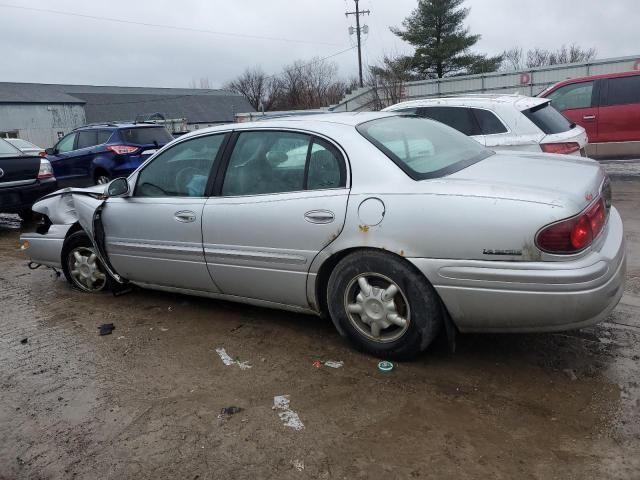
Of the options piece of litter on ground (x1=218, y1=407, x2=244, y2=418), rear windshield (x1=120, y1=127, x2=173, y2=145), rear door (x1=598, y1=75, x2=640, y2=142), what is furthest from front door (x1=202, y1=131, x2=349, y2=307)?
rear windshield (x1=120, y1=127, x2=173, y2=145)

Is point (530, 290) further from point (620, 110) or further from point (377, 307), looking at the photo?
point (620, 110)

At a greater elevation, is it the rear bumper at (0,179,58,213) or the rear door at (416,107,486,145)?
the rear door at (416,107,486,145)

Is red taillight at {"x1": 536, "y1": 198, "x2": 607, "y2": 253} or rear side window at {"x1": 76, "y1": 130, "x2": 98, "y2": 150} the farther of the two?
rear side window at {"x1": 76, "y1": 130, "x2": 98, "y2": 150}

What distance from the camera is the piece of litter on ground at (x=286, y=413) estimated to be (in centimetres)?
279

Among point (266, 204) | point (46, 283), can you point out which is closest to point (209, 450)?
point (266, 204)

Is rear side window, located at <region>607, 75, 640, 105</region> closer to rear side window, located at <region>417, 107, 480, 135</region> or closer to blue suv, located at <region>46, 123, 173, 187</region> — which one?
rear side window, located at <region>417, 107, 480, 135</region>

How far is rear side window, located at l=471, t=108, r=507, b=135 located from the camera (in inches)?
245

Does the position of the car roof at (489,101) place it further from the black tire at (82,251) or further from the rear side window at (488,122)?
the black tire at (82,251)

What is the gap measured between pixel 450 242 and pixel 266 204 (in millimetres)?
1278

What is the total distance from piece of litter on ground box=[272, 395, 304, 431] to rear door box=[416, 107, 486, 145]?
4313 millimetres

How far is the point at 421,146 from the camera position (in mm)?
3588

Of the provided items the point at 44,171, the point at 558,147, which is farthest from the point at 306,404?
the point at 44,171

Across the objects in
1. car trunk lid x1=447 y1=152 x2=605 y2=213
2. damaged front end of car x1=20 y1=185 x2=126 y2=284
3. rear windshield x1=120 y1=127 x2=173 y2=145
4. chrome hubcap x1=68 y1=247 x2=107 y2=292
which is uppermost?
rear windshield x1=120 y1=127 x2=173 y2=145

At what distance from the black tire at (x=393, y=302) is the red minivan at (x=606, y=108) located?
7.81m
